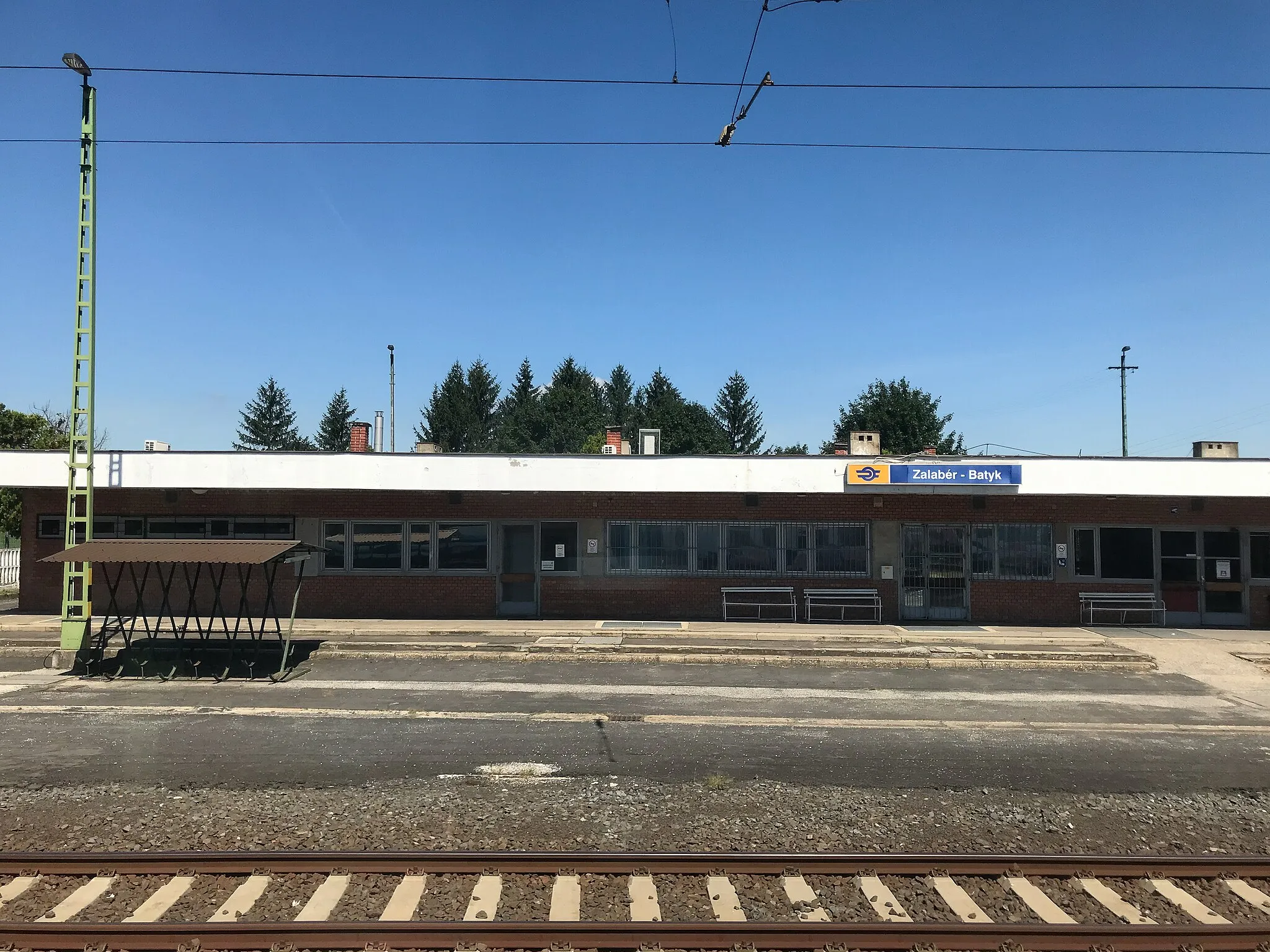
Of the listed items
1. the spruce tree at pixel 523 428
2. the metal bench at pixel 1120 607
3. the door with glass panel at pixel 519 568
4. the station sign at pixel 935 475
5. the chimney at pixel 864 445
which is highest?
the spruce tree at pixel 523 428

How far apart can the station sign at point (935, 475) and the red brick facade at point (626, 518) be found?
1.20 m

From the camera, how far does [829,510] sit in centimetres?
1841

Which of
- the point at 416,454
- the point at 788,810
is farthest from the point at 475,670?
the point at 788,810

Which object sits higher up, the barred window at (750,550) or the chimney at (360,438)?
the chimney at (360,438)

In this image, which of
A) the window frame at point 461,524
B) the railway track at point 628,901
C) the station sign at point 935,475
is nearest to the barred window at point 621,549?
the window frame at point 461,524

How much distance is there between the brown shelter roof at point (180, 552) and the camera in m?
12.9

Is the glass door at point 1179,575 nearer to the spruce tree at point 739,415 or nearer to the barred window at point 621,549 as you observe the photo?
the barred window at point 621,549

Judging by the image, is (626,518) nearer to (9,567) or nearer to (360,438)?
(360,438)

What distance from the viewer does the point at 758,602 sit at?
730 inches

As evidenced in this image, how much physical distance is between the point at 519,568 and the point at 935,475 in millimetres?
10005

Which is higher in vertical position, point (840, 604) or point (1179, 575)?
point (1179, 575)

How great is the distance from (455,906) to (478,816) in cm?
166

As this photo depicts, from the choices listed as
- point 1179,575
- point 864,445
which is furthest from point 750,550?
point 1179,575

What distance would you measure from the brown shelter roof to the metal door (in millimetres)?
13486
